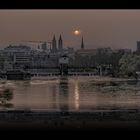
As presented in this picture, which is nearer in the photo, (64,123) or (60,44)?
(64,123)

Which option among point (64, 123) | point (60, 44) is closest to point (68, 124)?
point (64, 123)

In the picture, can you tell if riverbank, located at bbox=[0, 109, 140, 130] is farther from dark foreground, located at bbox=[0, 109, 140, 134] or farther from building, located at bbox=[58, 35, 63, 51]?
building, located at bbox=[58, 35, 63, 51]

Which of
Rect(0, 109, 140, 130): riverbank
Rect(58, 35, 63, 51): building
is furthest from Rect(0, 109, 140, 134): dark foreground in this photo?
Rect(58, 35, 63, 51): building

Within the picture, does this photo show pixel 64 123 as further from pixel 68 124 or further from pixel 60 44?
pixel 60 44

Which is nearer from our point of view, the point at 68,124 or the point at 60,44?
the point at 68,124

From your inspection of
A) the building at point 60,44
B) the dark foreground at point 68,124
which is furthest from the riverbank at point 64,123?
the building at point 60,44

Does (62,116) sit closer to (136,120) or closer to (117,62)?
(136,120)

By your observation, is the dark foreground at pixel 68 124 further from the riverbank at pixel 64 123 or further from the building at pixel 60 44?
the building at pixel 60 44

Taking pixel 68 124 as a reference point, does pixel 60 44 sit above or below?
above

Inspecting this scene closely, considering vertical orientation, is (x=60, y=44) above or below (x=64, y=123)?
above

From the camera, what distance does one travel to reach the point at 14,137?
336 centimetres

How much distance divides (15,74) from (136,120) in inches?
207
